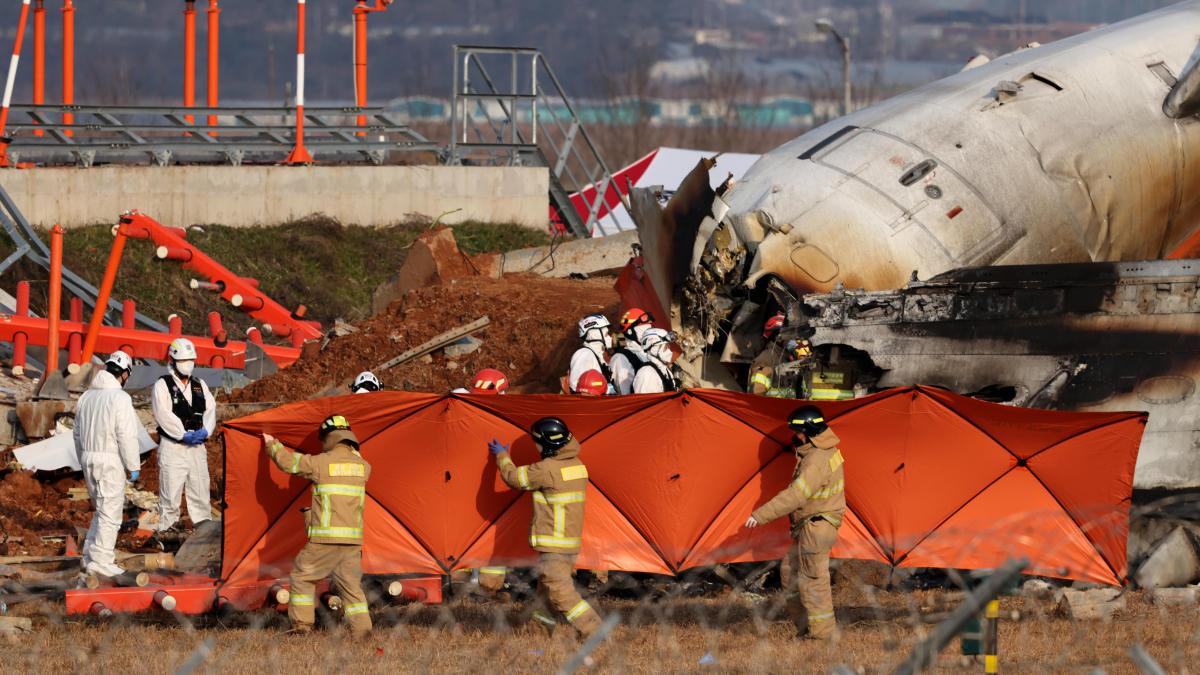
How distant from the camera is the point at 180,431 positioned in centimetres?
1638

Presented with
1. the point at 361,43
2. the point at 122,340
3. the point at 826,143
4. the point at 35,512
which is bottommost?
the point at 35,512

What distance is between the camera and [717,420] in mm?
13953

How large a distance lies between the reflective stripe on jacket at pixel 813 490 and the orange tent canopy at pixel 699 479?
0.71 metres

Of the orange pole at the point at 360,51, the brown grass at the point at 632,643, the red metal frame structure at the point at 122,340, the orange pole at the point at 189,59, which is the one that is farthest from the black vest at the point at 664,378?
the orange pole at the point at 189,59

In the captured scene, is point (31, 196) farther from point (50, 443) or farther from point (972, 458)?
point (972, 458)

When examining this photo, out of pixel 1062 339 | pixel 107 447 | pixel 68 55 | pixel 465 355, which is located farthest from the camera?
pixel 68 55

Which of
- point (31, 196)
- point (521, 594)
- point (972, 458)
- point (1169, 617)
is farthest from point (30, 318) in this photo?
point (1169, 617)

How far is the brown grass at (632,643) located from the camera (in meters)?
11.7

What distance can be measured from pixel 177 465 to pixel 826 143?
6.85 m

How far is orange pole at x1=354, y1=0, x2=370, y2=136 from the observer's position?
3451 cm

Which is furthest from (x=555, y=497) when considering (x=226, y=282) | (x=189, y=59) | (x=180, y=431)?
(x=189, y=59)

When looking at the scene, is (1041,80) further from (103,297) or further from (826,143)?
(103,297)

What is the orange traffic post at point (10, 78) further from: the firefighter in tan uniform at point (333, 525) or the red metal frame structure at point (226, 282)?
the firefighter in tan uniform at point (333, 525)

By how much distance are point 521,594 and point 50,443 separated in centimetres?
701
